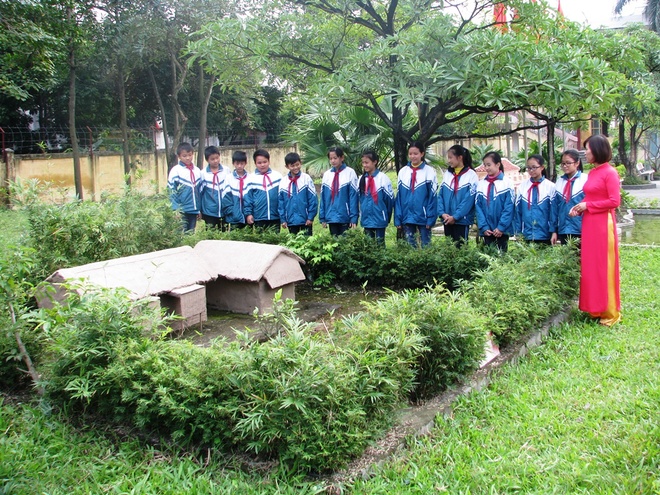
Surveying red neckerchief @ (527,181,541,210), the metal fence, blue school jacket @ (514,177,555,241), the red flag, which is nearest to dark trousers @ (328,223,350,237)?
blue school jacket @ (514,177,555,241)

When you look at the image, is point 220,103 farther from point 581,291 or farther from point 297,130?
point 581,291

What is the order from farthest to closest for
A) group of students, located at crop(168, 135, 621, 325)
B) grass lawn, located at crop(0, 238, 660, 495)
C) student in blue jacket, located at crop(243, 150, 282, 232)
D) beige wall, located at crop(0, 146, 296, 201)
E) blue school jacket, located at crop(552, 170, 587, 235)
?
beige wall, located at crop(0, 146, 296, 201) < student in blue jacket, located at crop(243, 150, 282, 232) < blue school jacket, located at crop(552, 170, 587, 235) < group of students, located at crop(168, 135, 621, 325) < grass lawn, located at crop(0, 238, 660, 495)

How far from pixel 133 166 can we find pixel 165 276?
45.2ft

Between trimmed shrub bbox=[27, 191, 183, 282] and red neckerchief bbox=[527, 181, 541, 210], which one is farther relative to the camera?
red neckerchief bbox=[527, 181, 541, 210]

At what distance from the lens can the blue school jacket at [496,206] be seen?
7.23m

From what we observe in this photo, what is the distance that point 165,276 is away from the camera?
536cm

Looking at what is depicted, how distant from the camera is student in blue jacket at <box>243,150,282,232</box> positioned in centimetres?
847

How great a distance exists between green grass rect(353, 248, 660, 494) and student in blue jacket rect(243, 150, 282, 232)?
454 cm

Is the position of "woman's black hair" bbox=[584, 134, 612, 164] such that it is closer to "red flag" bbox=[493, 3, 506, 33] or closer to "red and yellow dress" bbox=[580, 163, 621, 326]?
"red and yellow dress" bbox=[580, 163, 621, 326]

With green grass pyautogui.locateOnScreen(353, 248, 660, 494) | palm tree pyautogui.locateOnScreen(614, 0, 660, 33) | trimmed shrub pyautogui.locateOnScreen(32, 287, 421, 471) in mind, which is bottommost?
green grass pyautogui.locateOnScreen(353, 248, 660, 494)

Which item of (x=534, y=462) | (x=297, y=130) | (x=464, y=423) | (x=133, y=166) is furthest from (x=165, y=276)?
(x=133, y=166)

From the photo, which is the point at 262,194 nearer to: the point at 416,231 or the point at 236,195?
the point at 236,195

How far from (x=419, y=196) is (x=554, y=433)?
4.46 metres

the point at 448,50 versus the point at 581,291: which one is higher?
the point at 448,50
